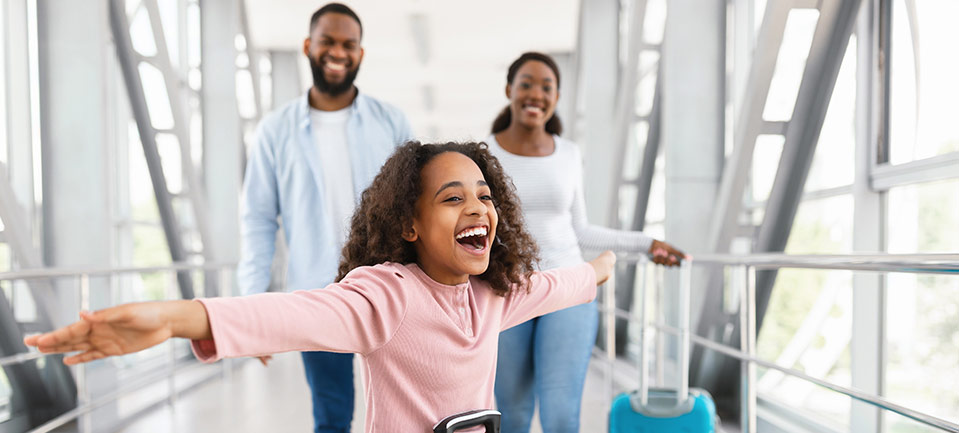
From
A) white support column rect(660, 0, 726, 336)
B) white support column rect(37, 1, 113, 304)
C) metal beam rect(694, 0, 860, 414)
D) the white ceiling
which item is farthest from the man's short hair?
the white ceiling

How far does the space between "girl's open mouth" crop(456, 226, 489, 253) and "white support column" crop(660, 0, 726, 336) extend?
2.36 m

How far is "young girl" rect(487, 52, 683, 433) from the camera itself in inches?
73.0

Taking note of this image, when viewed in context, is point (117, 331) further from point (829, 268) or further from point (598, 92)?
point (598, 92)

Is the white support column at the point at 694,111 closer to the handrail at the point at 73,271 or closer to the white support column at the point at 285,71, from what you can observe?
the handrail at the point at 73,271

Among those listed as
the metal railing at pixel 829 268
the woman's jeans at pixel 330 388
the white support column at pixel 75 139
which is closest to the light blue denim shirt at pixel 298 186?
the woman's jeans at pixel 330 388

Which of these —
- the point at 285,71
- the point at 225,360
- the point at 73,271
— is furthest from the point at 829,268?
the point at 285,71

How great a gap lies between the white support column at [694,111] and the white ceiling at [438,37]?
84.3 inches

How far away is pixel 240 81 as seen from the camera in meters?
6.74

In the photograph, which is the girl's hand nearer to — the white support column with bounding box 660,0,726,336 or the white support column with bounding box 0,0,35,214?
the white support column with bounding box 660,0,726,336

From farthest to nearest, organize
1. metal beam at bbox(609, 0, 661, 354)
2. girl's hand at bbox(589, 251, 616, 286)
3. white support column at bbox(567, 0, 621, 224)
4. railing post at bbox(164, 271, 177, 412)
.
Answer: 1. white support column at bbox(567, 0, 621, 224)
2. metal beam at bbox(609, 0, 661, 354)
3. railing post at bbox(164, 271, 177, 412)
4. girl's hand at bbox(589, 251, 616, 286)

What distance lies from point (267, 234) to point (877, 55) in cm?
218

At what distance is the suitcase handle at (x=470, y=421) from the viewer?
104 cm

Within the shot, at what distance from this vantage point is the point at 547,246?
1.88m

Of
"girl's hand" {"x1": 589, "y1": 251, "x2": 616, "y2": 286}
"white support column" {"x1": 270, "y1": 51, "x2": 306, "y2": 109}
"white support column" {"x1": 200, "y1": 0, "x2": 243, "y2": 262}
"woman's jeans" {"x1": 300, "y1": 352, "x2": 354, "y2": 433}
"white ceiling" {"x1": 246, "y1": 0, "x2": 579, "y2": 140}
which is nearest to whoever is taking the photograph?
"girl's hand" {"x1": 589, "y1": 251, "x2": 616, "y2": 286}
